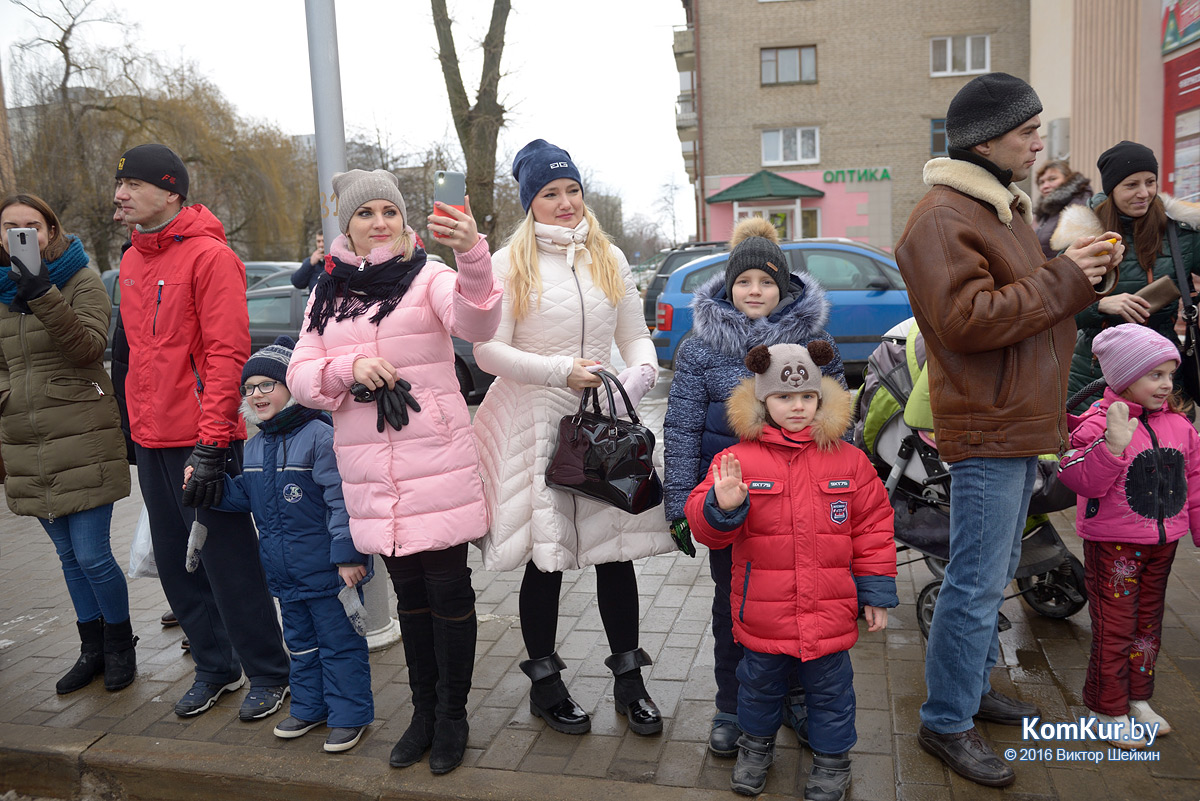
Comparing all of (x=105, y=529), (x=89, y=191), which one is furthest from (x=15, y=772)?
(x=89, y=191)

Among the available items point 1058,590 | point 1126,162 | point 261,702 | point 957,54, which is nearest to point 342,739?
point 261,702

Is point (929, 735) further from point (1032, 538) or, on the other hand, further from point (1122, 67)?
point (1122, 67)

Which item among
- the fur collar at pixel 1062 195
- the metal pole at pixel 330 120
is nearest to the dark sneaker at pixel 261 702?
the metal pole at pixel 330 120

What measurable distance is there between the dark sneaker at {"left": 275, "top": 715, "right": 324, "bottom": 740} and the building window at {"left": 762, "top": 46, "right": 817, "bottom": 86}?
2881cm

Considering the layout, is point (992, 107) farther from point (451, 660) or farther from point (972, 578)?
point (451, 660)

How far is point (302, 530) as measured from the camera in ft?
10.9

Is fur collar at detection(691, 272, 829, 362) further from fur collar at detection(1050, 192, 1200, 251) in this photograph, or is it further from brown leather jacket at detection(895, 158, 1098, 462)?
fur collar at detection(1050, 192, 1200, 251)

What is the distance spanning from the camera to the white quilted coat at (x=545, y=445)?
314cm

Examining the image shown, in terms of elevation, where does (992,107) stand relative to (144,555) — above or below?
above

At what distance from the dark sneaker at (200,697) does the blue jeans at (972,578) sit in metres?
2.80

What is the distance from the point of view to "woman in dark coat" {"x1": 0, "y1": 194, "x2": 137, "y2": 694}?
3.79 m

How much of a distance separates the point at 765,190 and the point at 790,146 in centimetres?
257

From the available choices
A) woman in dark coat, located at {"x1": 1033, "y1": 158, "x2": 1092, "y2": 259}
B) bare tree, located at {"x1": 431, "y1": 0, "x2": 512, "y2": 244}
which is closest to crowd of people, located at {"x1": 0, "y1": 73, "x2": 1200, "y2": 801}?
woman in dark coat, located at {"x1": 1033, "y1": 158, "x2": 1092, "y2": 259}

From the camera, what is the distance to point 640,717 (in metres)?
3.25
